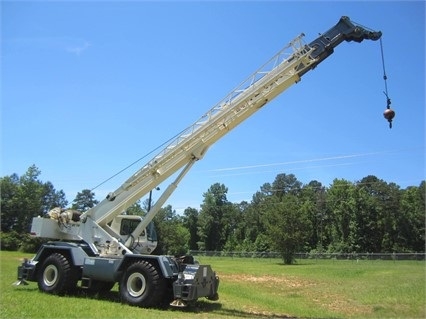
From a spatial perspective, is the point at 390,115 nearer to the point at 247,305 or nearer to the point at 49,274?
the point at 247,305

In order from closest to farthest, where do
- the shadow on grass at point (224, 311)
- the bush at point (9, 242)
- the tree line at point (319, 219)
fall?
1. the shadow on grass at point (224, 311)
2. the bush at point (9, 242)
3. the tree line at point (319, 219)

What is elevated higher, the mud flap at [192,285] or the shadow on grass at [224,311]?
the mud flap at [192,285]

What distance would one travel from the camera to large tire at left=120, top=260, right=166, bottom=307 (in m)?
12.7

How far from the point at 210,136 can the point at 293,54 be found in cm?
389

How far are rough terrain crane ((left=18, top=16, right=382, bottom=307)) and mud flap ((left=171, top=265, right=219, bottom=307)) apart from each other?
28 mm

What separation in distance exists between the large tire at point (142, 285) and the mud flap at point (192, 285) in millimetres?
531

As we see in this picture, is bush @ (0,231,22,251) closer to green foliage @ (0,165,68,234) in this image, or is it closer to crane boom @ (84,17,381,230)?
green foliage @ (0,165,68,234)

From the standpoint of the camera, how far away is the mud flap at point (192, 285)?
488 inches

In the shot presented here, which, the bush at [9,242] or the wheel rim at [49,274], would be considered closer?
the wheel rim at [49,274]

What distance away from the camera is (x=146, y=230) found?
16312mm

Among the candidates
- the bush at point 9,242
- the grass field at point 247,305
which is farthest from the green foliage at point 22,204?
the grass field at point 247,305

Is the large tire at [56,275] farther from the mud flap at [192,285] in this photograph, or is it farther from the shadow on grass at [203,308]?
the mud flap at [192,285]

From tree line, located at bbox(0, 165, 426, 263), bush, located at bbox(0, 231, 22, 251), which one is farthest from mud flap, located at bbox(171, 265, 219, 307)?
bush, located at bbox(0, 231, 22, 251)

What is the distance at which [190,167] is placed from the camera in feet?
49.5
